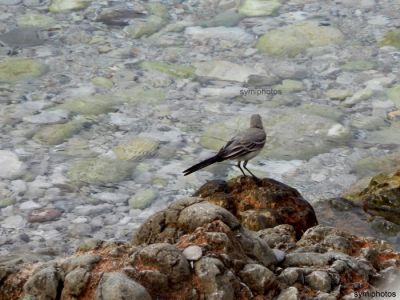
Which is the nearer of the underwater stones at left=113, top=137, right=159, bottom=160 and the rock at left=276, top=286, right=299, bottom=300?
the rock at left=276, top=286, right=299, bottom=300

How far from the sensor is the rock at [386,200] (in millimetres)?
8430

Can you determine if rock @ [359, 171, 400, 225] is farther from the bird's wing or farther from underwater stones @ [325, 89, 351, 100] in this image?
underwater stones @ [325, 89, 351, 100]

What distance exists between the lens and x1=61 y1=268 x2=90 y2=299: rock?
4.78 m

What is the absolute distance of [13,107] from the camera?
43.2ft

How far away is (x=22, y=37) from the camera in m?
15.8

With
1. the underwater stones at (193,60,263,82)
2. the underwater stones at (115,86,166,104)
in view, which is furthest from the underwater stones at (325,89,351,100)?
the underwater stones at (115,86,166,104)

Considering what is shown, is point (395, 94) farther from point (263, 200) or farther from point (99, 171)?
point (263, 200)

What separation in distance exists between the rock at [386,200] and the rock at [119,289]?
175 inches

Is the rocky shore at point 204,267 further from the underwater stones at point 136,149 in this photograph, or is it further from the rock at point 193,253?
the underwater stones at point 136,149

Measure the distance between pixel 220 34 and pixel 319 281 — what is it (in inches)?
450

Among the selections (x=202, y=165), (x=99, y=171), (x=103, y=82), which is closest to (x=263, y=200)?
(x=202, y=165)

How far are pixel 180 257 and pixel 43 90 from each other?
373 inches

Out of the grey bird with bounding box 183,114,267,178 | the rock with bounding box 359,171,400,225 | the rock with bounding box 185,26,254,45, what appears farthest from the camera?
the rock with bounding box 185,26,254,45

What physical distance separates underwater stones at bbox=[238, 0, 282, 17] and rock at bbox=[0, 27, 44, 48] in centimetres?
444
